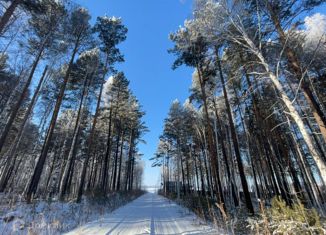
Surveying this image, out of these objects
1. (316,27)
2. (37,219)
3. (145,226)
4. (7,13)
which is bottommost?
(145,226)

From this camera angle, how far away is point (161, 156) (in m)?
33.9

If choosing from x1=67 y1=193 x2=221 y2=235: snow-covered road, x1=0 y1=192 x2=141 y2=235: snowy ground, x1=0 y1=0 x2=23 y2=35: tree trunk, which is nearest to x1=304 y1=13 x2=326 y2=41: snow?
x1=67 y1=193 x2=221 y2=235: snow-covered road

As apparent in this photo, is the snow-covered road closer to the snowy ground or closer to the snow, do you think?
the snowy ground

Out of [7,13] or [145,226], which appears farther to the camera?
[7,13]

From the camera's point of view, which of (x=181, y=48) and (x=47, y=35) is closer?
(x=47, y=35)

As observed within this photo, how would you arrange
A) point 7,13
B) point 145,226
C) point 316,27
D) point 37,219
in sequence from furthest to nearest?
point 316,27, point 7,13, point 145,226, point 37,219

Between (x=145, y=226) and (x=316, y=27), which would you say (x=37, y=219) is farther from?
(x=316, y=27)

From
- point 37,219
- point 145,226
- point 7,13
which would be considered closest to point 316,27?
point 145,226

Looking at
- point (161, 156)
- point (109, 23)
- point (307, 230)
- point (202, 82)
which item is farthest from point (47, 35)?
point (161, 156)

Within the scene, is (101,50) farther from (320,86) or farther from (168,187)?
(168,187)

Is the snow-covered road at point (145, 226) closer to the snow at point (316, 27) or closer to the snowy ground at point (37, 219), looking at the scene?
the snowy ground at point (37, 219)

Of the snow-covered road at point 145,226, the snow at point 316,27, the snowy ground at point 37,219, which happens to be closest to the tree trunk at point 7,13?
the snowy ground at point 37,219

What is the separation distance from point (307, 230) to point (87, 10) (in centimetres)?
1601

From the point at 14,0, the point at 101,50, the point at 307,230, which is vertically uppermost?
the point at 101,50
